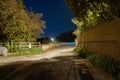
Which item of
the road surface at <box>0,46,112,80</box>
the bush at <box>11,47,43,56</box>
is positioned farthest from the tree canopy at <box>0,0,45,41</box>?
the road surface at <box>0,46,112,80</box>

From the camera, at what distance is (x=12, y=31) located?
37812mm

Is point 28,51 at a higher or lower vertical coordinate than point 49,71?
higher

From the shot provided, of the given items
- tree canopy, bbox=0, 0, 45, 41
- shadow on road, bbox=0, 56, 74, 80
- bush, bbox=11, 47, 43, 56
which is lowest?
shadow on road, bbox=0, 56, 74, 80

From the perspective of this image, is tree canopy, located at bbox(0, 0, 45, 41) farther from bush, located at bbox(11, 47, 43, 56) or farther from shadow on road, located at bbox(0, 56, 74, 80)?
shadow on road, located at bbox(0, 56, 74, 80)

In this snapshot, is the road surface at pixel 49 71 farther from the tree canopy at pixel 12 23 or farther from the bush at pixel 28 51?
the tree canopy at pixel 12 23

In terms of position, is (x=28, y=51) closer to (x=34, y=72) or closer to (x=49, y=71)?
(x=49, y=71)

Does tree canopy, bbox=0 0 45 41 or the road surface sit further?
tree canopy, bbox=0 0 45 41

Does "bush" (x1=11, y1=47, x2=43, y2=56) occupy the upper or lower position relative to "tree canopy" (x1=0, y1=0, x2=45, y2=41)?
lower

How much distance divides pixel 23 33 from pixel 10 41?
281 centimetres

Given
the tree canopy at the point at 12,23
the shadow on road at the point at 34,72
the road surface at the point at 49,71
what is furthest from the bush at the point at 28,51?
the shadow on road at the point at 34,72

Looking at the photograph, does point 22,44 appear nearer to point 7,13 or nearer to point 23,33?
point 23,33

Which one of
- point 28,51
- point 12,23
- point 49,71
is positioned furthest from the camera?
point 28,51

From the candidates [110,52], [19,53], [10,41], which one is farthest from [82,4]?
[10,41]

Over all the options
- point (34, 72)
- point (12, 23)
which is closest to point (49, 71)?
point (34, 72)
